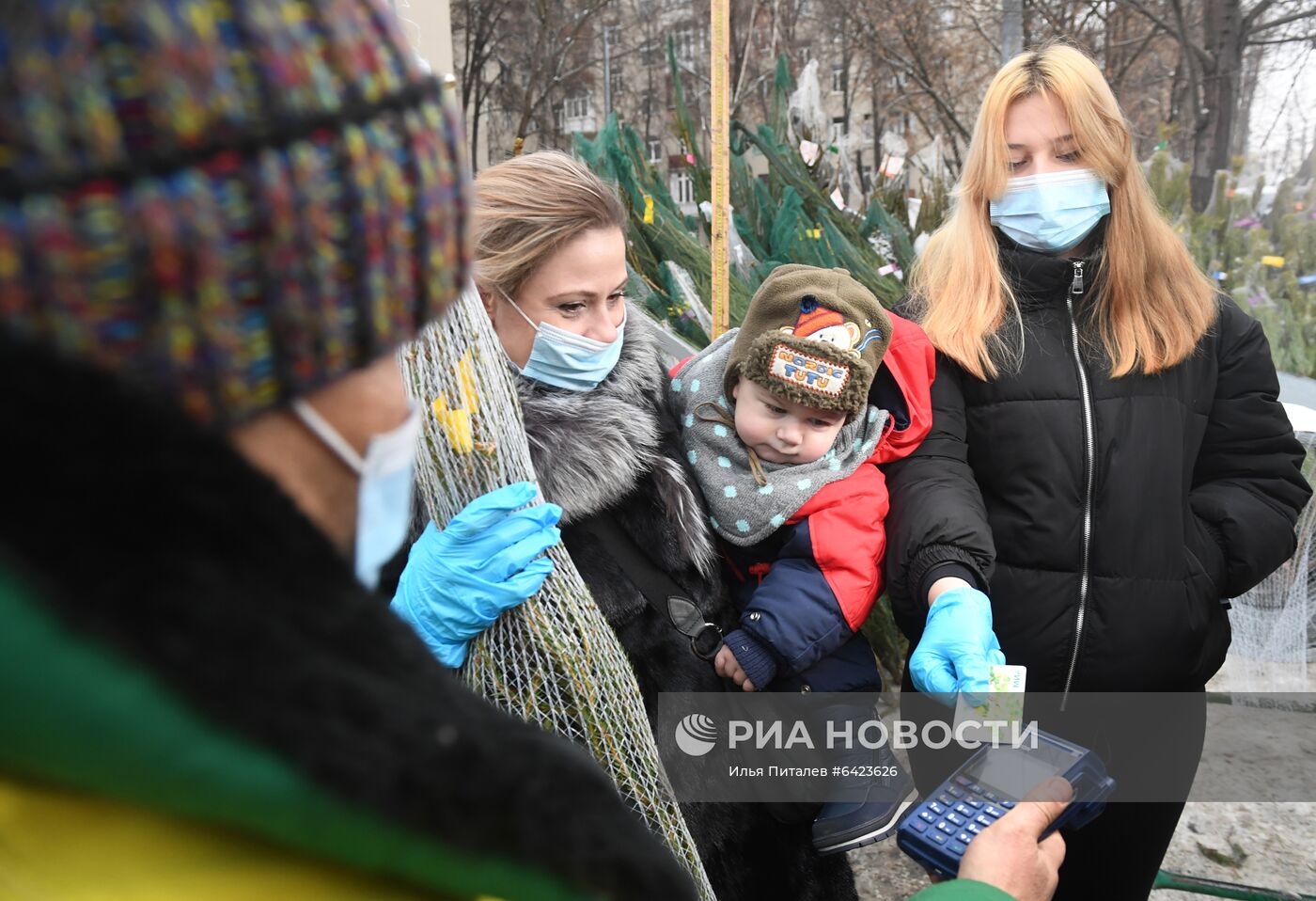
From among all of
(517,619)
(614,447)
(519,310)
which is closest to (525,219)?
(519,310)

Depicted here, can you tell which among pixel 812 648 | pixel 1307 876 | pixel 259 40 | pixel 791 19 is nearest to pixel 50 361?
pixel 259 40

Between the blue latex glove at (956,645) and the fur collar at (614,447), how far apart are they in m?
0.45

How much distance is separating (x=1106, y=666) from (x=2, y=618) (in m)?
1.99

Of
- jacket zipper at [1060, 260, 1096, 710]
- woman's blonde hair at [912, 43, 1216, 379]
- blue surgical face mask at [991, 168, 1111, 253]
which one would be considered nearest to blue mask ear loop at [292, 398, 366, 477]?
woman's blonde hair at [912, 43, 1216, 379]

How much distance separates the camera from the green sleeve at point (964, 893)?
41.8 inches

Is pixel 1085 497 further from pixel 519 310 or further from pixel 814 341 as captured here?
pixel 519 310

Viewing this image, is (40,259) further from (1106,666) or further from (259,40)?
(1106,666)

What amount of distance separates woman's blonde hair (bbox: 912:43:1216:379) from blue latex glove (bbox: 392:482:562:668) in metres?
0.99

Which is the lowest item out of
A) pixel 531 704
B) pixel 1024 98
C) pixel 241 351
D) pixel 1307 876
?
pixel 1307 876

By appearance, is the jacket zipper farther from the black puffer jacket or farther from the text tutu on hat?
the text tutu on hat

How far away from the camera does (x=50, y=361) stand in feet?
1.53

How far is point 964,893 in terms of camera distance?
107 cm

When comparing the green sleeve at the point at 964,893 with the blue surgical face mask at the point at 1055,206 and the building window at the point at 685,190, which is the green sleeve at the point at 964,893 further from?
the building window at the point at 685,190

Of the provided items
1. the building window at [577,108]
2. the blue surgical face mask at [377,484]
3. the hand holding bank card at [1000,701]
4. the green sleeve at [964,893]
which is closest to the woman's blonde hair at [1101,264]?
the hand holding bank card at [1000,701]
